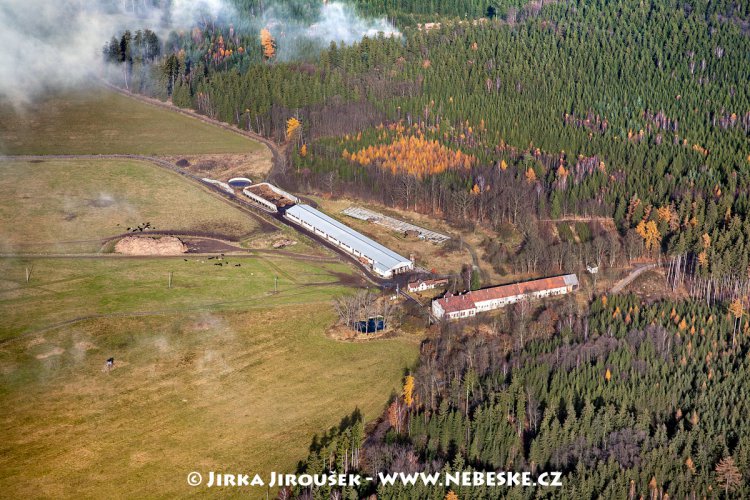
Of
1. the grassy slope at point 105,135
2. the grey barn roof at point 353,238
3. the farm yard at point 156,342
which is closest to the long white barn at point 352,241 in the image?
the grey barn roof at point 353,238

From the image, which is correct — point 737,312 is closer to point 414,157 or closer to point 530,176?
point 530,176

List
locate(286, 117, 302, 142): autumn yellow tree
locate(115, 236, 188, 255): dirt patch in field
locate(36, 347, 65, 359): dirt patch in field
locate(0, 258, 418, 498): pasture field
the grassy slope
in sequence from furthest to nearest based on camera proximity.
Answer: locate(286, 117, 302, 142): autumn yellow tree
the grassy slope
locate(115, 236, 188, 255): dirt patch in field
locate(36, 347, 65, 359): dirt patch in field
locate(0, 258, 418, 498): pasture field

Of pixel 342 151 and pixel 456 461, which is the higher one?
pixel 342 151

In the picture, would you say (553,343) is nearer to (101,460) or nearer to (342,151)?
(101,460)

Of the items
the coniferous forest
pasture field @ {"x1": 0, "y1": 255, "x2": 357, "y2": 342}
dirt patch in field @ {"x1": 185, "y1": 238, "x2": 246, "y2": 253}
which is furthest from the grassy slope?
pasture field @ {"x1": 0, "y1": 255, "x2": 357, "y2": 342}

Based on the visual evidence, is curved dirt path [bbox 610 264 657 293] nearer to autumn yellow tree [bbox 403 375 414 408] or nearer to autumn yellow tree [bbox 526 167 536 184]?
autumn yellow tree [bbox 526 167 536 184]

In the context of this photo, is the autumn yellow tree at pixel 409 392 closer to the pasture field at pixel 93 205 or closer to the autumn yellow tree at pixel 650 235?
the pasture field at pixel 93 205

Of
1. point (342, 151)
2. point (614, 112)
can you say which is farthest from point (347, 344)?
point (614, 112)
